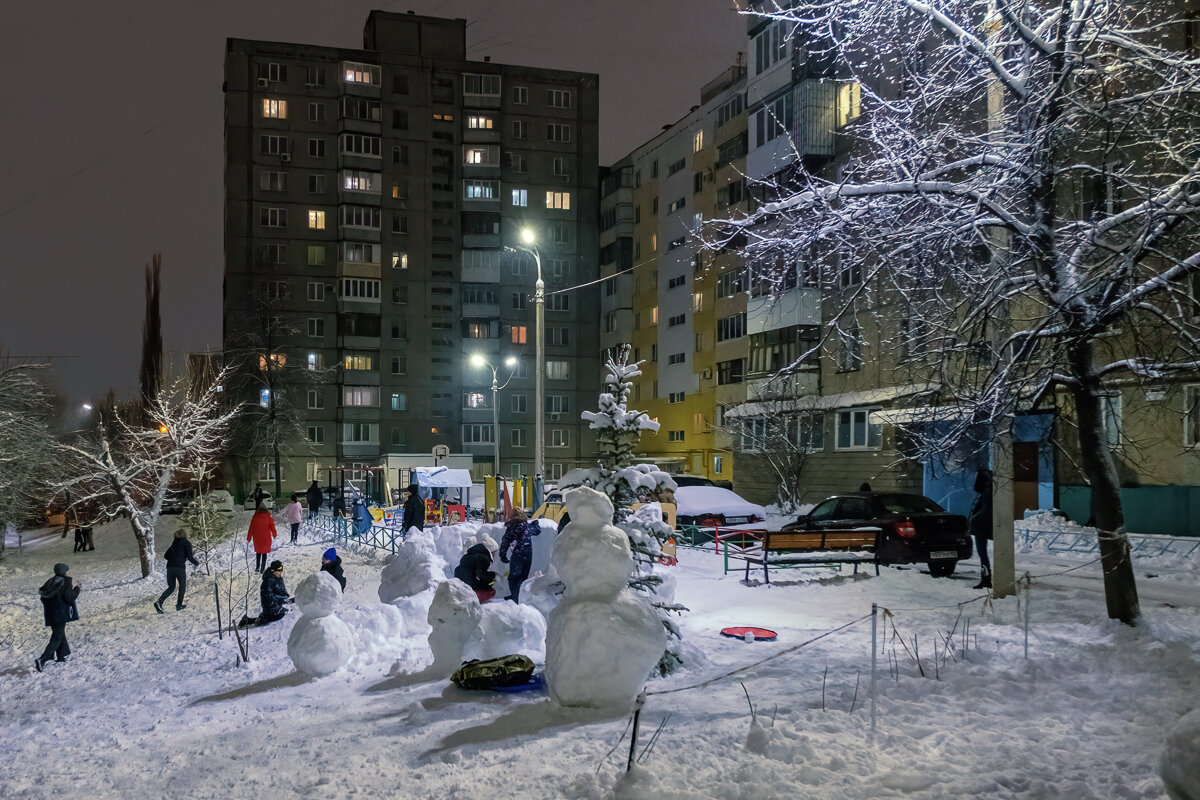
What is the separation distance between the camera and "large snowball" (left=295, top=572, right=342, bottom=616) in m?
11.0

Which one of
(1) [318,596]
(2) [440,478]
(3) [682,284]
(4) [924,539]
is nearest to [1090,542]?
(4) [924,539]

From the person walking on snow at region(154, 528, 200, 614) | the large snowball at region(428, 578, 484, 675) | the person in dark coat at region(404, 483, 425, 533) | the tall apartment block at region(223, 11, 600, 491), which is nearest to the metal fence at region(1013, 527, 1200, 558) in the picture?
the large snowball at region(428, 578, 484, 675)

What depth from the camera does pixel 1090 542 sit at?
61.1 feet

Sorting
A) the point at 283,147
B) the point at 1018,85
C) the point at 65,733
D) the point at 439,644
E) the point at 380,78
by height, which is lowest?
the point at 65,733

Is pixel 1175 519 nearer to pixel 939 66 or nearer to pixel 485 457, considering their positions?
pixel 939 66

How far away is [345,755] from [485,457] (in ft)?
165

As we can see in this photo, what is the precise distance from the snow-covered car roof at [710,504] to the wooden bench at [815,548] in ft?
27.3

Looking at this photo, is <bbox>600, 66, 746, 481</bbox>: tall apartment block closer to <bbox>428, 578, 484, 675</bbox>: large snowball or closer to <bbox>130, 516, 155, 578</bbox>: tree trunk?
<bbox>130, 516, 155, 578</bbox>: tree trunk

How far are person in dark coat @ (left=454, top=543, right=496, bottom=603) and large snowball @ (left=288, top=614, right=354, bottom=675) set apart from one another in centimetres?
195

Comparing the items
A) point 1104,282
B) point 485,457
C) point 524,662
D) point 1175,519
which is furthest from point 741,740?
point 485,457

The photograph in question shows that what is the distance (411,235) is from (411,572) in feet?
150

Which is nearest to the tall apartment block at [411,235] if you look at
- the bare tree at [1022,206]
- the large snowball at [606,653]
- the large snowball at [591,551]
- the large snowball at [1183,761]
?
the bare tree at [1022,206]

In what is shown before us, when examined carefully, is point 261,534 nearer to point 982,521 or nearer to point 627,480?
point 627,480

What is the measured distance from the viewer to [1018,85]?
8.69 m
